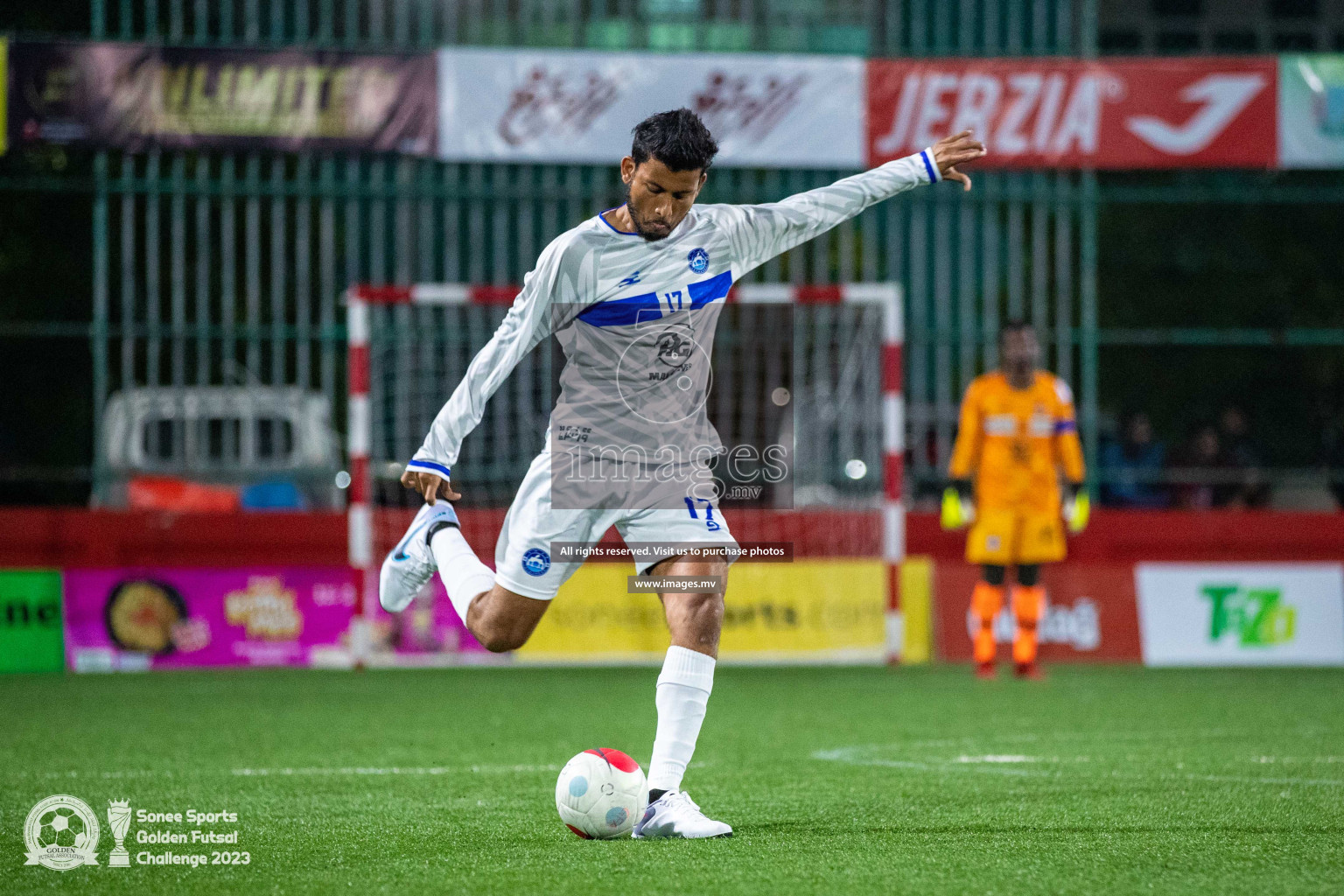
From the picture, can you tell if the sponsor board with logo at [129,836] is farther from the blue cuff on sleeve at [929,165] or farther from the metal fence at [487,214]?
the metal fence at [487,214]

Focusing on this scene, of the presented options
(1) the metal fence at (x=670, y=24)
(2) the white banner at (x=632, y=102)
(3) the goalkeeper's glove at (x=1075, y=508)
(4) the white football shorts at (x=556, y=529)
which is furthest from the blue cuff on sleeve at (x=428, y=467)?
(1) the metal fence at (x=670, y=24)

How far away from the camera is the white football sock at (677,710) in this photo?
550cm

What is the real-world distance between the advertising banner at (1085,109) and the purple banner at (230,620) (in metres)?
5.08

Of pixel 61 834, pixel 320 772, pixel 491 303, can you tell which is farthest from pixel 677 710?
pixel 491 303

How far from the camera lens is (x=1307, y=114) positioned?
14.2 m

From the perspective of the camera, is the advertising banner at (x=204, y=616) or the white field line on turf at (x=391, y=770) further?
the advertising banner at (x=204, y=616)

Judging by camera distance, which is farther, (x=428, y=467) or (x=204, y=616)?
(x=204, y=616)

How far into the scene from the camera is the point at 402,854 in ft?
16.7

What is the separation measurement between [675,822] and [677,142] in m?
2.04

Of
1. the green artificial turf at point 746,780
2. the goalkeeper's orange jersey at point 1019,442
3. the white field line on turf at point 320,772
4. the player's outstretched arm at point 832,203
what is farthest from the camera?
the goalkeeper's orange jersey at point 1019,442

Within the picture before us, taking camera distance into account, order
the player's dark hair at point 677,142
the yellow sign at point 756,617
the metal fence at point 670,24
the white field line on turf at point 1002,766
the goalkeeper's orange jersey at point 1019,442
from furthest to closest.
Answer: the metal fence at point 670,24 < the yellow sign at point 756,617 < the goalkeeper's orange jersey at point 1019,442 < the white field line on turf at point 1002,766 < the player's dark hair at point 677,142

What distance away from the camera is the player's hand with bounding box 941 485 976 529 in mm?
12312

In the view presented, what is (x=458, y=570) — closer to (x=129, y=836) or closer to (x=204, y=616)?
(x=129, y=836)

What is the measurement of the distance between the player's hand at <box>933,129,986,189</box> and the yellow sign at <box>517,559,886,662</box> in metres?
7.42
